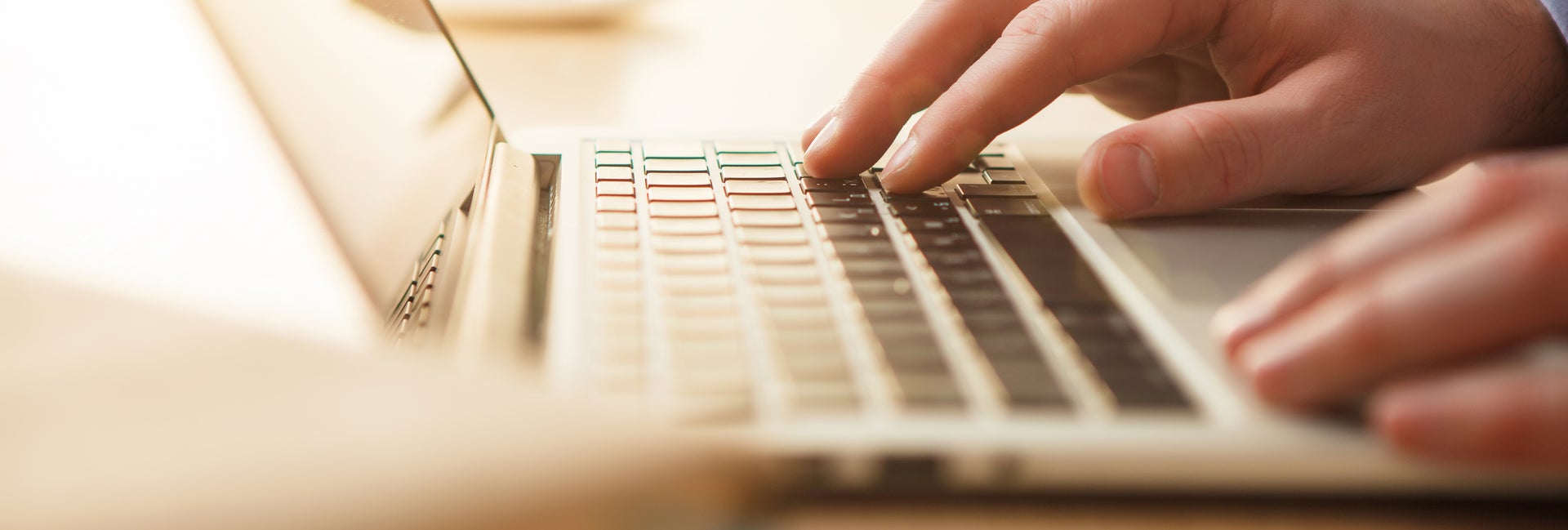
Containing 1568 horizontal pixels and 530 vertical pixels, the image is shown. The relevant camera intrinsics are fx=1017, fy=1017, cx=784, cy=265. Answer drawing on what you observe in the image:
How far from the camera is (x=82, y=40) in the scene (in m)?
0.51

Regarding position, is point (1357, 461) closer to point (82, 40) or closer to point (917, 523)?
point (917, 523)

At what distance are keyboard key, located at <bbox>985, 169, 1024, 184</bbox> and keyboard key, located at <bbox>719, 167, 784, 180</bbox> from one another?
0.10m

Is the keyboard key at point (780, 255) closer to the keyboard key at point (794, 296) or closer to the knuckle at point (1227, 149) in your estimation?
the keyboard key at point (794, 296)

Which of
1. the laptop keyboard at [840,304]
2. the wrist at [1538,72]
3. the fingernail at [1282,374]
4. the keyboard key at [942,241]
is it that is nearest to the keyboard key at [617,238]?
the laptop keyboard at [840,304]

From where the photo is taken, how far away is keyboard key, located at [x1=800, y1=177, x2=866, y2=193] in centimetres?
46

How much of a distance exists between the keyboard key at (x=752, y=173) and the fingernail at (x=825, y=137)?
0.7 inches

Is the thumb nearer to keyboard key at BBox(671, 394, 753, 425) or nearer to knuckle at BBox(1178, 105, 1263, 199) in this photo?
knuckle at BBox(1178, 105, 1263, 199)

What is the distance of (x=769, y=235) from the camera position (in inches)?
15.0

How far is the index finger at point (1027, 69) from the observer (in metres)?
0.46

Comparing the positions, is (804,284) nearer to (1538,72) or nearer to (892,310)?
(892,310)

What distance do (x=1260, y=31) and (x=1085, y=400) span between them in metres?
0.33

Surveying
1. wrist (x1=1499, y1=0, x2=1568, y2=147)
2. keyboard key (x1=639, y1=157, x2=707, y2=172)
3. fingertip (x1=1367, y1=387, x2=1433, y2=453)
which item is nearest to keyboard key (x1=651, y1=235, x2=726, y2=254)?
keyboard key (x1=639, y1=157, x2=707, y2=172)

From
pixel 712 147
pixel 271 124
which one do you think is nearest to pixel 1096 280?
pixel 712 147

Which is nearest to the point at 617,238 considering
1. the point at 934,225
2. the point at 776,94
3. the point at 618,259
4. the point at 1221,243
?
the point at 618,259
